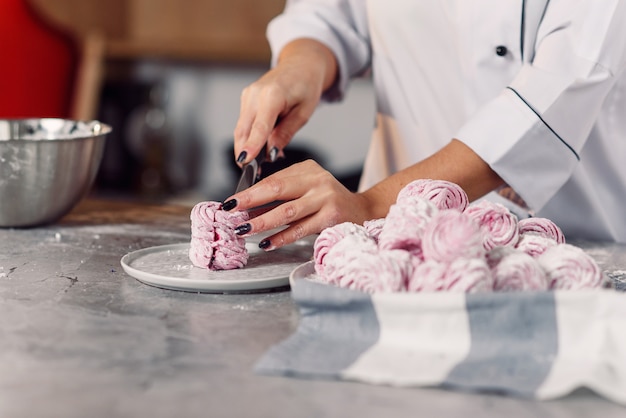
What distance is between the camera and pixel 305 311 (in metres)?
0.78

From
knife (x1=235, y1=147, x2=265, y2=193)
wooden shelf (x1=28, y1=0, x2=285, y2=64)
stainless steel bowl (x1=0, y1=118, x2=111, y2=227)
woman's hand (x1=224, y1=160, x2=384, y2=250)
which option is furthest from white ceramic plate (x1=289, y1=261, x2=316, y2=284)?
wooden shelf (x1=28, y1=0, x2=285, y2=64)

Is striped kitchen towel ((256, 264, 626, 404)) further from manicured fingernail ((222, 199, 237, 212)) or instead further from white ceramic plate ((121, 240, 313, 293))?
manicured fingernail ((222, 199, 237, 212))

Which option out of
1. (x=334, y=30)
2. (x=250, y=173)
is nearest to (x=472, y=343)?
(x=250, y=173)

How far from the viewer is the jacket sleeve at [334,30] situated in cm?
161

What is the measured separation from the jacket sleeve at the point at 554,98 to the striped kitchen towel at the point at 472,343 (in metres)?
0.48

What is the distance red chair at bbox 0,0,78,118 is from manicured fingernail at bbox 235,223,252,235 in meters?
2.16

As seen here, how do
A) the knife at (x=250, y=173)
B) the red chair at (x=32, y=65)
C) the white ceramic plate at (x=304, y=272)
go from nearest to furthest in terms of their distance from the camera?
the white ceramic plate at (x=304, y=272) → the knife at (x=250, y=173) → the red chair at (x=32, y=65)

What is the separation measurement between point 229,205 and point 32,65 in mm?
2189

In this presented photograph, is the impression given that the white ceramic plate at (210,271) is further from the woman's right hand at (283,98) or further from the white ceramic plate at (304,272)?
the woman's right hand at (283,98)

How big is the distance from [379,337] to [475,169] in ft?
1.61

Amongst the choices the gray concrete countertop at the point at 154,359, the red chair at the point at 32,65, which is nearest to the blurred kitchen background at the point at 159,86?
the red chair at the point at 32,65

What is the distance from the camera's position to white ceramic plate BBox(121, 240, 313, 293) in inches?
35.6

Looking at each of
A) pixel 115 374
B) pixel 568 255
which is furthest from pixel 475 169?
pixel 115 374

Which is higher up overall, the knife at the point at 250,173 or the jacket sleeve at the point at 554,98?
the jacket sleeve at the point at 554,98
